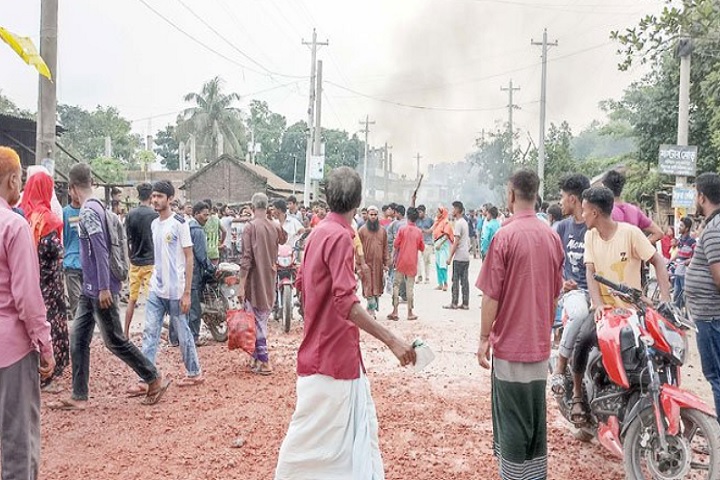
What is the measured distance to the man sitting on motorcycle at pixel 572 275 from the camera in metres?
4.90

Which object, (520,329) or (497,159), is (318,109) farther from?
(520,329)

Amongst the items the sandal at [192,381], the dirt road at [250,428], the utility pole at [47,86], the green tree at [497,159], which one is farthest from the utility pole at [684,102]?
the green tree at [497,159]

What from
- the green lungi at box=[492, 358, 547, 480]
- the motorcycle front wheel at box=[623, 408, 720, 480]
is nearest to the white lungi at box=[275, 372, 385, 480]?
the green lungi at box=[492, 358, 547, 480]

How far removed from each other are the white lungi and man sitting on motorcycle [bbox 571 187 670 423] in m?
2.09

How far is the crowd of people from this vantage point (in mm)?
3311

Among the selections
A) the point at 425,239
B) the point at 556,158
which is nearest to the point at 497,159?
the point at 556,158

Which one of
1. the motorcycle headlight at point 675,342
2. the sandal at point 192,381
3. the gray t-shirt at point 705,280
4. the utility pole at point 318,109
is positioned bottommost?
the sandal at point 192,381

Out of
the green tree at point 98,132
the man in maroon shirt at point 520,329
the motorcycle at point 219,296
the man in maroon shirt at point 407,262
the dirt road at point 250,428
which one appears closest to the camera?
the man in maroon shirt at point 520,329

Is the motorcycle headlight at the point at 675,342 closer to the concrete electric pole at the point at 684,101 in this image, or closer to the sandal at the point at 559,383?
the sandal at the point at 559,383

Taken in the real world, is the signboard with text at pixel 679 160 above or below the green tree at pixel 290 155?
below

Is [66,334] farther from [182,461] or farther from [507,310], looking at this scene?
[507,310]

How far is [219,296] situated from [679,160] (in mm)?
9629

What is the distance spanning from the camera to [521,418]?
146 inches

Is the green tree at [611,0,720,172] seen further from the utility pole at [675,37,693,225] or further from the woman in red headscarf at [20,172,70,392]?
the woman in red headscarf at [20,172,70,392]
